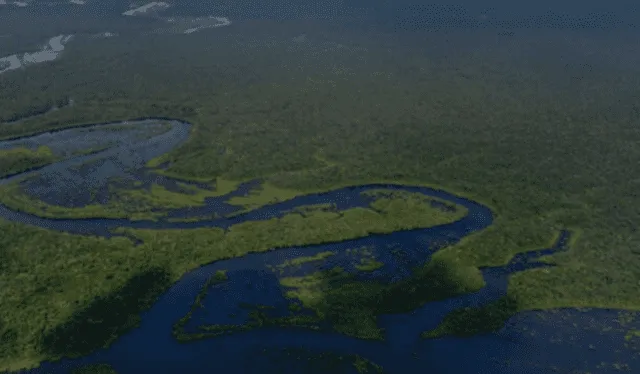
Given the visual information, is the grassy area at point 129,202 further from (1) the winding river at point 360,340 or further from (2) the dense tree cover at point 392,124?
(2) the dense tree cover at point 392,124

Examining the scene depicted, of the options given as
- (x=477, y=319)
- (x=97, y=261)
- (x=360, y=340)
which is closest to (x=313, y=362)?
(x=360, y=340)

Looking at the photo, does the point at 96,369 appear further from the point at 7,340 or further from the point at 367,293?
the point at 367,293

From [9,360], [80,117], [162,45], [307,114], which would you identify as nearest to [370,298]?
[9,360]

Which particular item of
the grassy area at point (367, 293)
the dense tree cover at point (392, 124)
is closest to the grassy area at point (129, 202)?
the dense tree cover at point (392, 124)

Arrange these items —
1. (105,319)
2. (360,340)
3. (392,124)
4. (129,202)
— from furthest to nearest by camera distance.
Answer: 1. (392,124)
2. (129,202)
3. (105,319)
4. (360,340)

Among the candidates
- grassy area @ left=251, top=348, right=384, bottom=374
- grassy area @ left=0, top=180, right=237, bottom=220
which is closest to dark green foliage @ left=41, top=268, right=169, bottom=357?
grassy area @ left=0, top=180, right=237, bottom=220

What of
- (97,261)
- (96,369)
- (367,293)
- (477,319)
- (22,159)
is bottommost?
(96,369)
